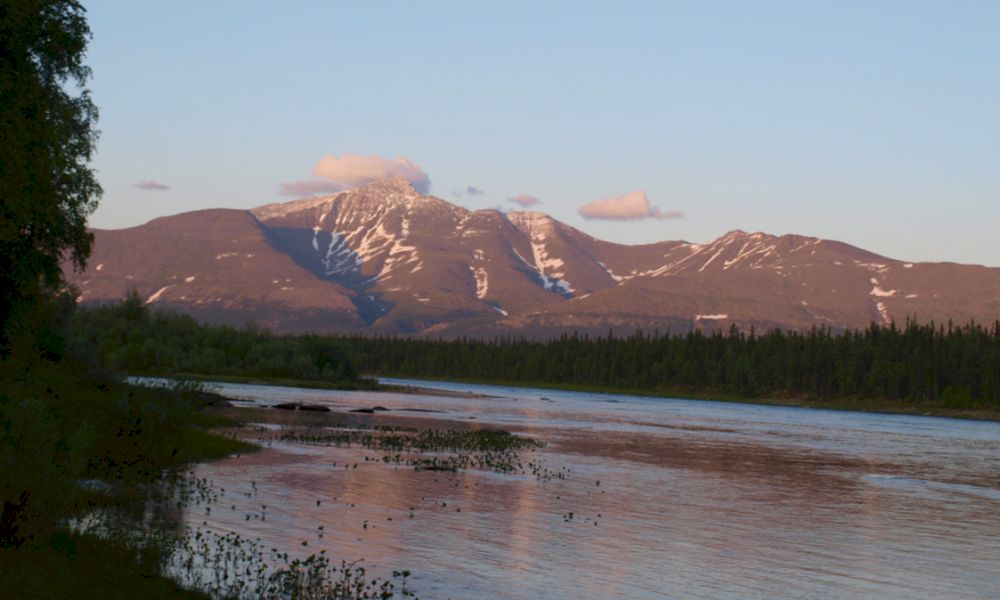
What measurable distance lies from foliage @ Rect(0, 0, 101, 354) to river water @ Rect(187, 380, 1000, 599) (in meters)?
9.52

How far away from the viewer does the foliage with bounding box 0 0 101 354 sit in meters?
33.4

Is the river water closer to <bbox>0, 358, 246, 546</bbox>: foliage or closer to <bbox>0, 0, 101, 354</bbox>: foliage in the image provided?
<bbox>0, 358, 246, 546</bbox>: foliage

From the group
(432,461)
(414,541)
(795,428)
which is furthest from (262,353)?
(414,541)

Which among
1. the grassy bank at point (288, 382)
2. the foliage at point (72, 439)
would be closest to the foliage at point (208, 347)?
the grassy bank at point (288, 382)

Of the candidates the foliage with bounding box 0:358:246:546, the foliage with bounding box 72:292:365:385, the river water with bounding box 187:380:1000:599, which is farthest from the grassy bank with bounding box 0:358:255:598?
the foliage with bounding box 72:292:365:385

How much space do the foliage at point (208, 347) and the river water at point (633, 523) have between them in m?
85.5

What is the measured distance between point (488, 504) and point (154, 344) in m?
109

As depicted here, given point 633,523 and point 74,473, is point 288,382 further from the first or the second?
point 74,473

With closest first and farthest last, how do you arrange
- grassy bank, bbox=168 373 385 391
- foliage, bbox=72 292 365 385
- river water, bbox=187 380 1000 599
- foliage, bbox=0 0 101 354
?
river water, bbox=187 380 1000 599
foliage, bbox=0 0 101 354
foliage, bbox=72 292 365 385
grassy bank, bbox=168 373 385 391

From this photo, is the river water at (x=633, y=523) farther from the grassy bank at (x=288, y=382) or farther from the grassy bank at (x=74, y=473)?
the grassy bank at (x=288, y=382)

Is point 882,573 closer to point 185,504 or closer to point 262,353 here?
point 185,504

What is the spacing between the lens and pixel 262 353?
164 m

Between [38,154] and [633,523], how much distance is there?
73.5 feet

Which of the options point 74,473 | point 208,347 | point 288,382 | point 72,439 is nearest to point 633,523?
point 72,439
